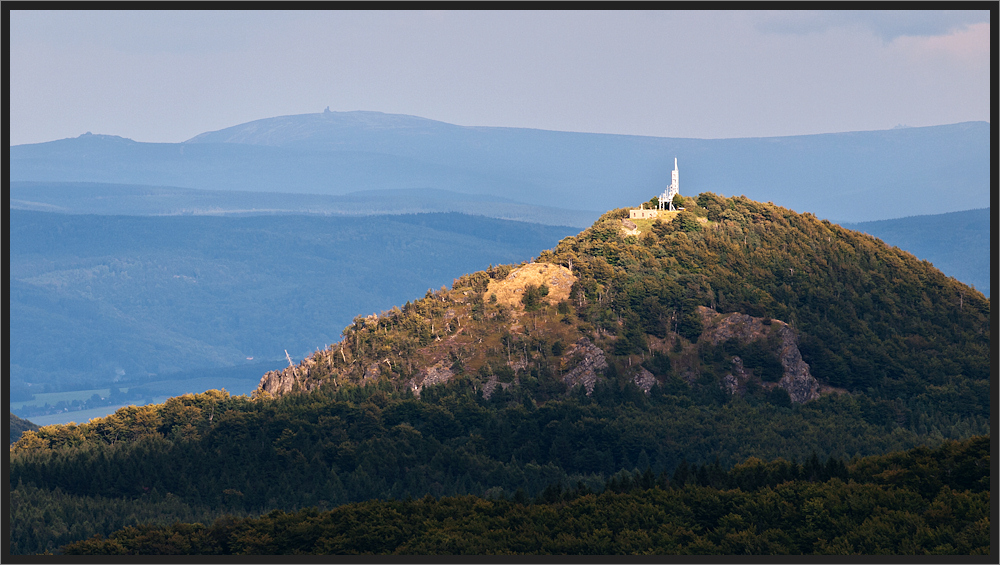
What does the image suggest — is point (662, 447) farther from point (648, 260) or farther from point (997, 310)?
point (997, 310)

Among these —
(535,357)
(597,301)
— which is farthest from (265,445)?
(597,301)

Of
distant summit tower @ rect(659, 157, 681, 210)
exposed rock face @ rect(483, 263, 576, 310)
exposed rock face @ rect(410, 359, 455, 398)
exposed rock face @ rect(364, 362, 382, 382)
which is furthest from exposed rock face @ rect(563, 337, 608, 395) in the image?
distant summit tower @ rect(659, 157, 681, 210)

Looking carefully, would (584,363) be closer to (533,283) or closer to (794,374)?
(533,283)

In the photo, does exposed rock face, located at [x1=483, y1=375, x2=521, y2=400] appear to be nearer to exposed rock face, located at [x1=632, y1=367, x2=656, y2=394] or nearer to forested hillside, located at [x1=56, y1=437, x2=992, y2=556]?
exposed rock face, located at [x1=632, y1=367, x2=656, y2=394]

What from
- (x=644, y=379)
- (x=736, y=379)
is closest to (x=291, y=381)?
(x=644, y=379)

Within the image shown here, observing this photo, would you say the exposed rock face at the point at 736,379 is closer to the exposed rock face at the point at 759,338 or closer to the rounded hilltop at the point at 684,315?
the exposed rock face at the point at 759,338

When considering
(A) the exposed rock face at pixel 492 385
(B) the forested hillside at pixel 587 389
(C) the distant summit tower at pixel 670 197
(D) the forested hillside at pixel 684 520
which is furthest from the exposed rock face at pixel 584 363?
(D) the forested hillside at pixel 684 520
